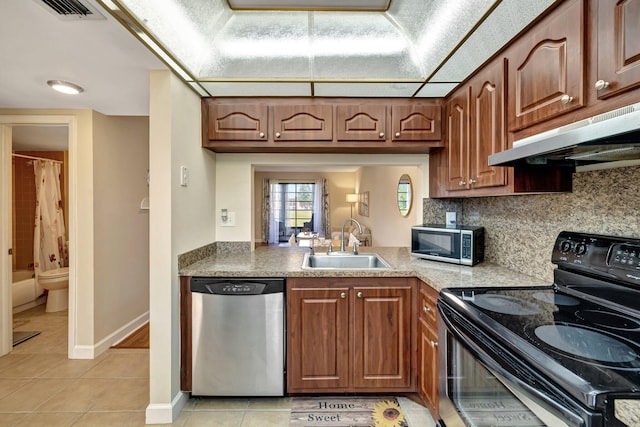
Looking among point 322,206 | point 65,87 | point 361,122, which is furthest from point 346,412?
point 322,206

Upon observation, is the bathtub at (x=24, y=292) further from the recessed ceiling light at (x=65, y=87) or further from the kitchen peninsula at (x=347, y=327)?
the kitchen peninsula at (x=347, y=327)

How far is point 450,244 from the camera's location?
1.99m

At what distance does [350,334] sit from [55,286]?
359cm

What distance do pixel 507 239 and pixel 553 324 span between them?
3.28 ft

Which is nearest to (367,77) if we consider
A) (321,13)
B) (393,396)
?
(321,13)

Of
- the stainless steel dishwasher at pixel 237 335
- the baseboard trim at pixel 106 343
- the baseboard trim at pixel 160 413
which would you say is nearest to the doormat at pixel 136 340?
the baseboard trim at pixel 106 343

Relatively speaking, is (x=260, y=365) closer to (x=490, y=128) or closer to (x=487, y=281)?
(x=487, y=281)

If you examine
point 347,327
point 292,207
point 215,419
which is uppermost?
point 292,207

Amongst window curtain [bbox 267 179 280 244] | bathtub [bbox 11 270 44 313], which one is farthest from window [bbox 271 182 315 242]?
bathtub [bbox 11 270 44 313]

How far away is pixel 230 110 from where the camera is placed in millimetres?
2176

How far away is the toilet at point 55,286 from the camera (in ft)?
11.3

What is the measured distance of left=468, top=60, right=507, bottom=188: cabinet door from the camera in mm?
1515

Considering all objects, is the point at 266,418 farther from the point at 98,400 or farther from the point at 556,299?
the point at 556,299

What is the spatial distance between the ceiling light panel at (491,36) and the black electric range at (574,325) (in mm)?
953
